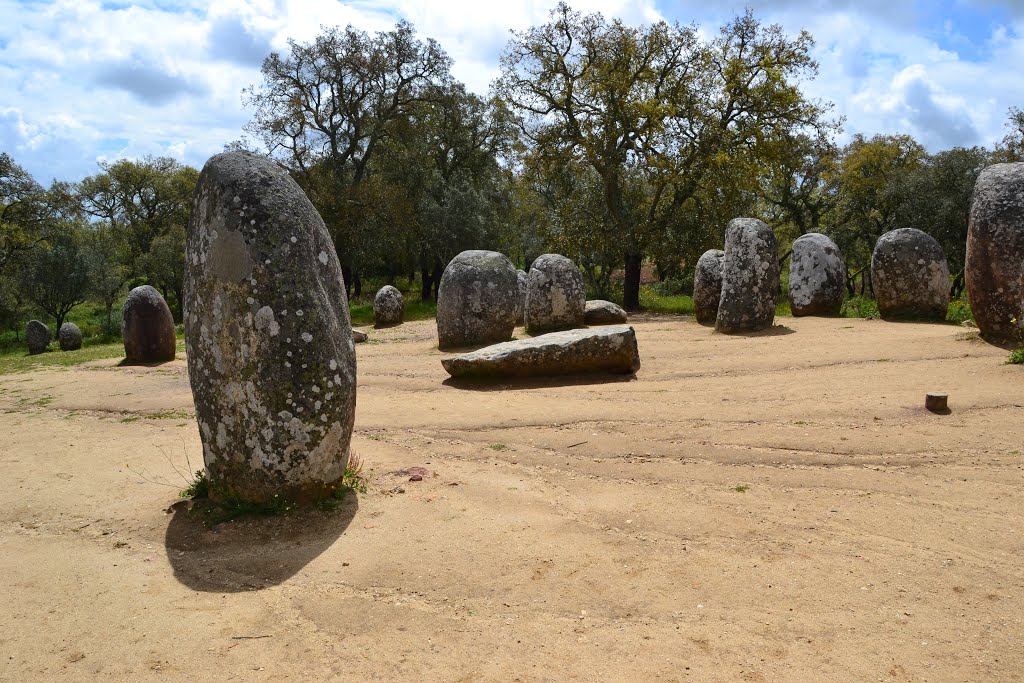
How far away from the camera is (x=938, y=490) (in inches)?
209

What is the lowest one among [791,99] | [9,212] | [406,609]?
[406,609]

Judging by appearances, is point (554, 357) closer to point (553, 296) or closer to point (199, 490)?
point (199, 490)

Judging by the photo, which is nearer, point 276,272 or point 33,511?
point 276,272

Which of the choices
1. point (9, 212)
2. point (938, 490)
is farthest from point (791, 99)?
point (9, 212)

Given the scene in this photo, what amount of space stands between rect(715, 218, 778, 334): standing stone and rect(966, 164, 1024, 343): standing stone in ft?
13.5

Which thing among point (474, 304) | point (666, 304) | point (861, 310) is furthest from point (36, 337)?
point (861, 310)

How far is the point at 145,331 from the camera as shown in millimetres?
15531

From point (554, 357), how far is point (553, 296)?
652cm

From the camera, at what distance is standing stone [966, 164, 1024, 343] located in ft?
34.2

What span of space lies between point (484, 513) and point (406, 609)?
1.35m

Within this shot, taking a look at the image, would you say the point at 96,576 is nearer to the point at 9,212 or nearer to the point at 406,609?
the point at 406,609

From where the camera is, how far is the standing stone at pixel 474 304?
14922 millimetres

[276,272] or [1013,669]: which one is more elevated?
[276,272]

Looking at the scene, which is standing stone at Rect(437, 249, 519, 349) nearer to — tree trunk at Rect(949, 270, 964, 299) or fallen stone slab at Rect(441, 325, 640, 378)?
fallen stone slab at Rect(441, 325, 640, 378)
